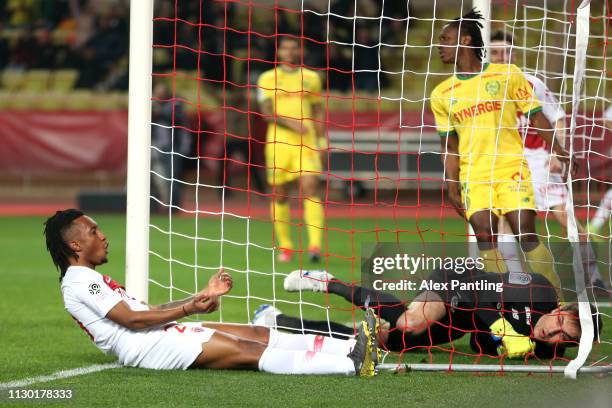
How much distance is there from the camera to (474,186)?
8266 millimetres

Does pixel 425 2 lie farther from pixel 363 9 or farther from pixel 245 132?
pixel 245 132

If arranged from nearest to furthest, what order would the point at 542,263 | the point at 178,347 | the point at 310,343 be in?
1. the point at 178,347
2. the point at 310,343
3. the point at 542,263

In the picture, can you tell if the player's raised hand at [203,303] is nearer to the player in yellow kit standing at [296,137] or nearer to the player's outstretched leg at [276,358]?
the player's outstretched leg at [276,358]

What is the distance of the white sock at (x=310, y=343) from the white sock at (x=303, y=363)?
195mm

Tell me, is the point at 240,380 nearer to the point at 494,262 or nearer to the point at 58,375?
the point at 58,375

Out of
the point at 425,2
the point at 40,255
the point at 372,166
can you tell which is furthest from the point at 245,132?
the point at 40,255

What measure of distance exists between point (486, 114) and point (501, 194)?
1.84 feet

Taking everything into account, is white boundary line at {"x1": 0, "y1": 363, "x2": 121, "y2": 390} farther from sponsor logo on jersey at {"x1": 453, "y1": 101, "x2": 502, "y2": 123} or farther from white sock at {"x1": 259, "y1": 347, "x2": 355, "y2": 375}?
sponsor logo on jersey at {"x1": 453, "y1": 101, "x2": 502, "y2": 123}

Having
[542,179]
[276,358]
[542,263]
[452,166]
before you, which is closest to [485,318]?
[542,263]

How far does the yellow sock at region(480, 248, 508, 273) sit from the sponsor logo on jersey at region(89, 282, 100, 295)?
2.37 metres

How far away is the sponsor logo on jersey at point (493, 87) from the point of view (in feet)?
26.8

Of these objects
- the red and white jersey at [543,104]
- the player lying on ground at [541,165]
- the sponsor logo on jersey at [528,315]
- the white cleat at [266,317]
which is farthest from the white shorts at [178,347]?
the red and white jersey at [543,104]

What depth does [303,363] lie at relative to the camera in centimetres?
650

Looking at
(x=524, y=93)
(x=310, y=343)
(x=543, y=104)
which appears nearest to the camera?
(x=310, y=343)
